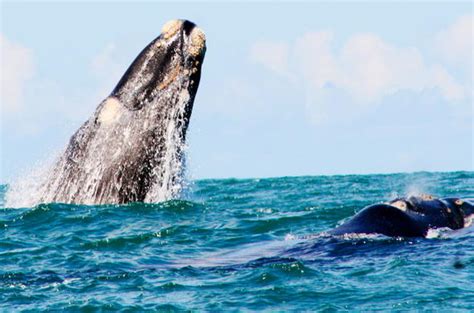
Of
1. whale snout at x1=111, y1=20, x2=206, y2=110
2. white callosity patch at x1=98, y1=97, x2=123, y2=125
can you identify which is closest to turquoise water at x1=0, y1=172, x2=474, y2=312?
white callosity patch at x1=98, y1=97, x2=123, y2=125

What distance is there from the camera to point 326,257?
1263 cm

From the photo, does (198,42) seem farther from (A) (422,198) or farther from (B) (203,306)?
(B) (203,306)

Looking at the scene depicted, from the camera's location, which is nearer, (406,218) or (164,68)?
(406,218)

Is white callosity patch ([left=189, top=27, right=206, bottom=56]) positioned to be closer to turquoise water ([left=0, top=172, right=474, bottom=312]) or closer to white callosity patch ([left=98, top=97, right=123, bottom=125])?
white callosity patch ([left=98, top=97, right=123, bottom=125])

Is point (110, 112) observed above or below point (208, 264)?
above

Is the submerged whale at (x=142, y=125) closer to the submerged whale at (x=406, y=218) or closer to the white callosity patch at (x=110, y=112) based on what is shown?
the white callosity patch at (x=110, y=112)

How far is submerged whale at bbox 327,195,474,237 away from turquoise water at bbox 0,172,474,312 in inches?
8.7

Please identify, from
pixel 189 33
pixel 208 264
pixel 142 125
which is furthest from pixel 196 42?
pixel 208 264

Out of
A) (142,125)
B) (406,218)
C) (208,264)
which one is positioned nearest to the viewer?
(208,264)

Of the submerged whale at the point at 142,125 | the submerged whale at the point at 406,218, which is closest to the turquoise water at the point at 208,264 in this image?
the submerged whale at the point at 406,218

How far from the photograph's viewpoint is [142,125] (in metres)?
16.7

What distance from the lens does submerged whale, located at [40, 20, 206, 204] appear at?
54.8 feet

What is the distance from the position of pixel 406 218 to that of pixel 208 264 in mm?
2792

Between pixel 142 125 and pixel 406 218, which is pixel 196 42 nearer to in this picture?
pixel 142 125
